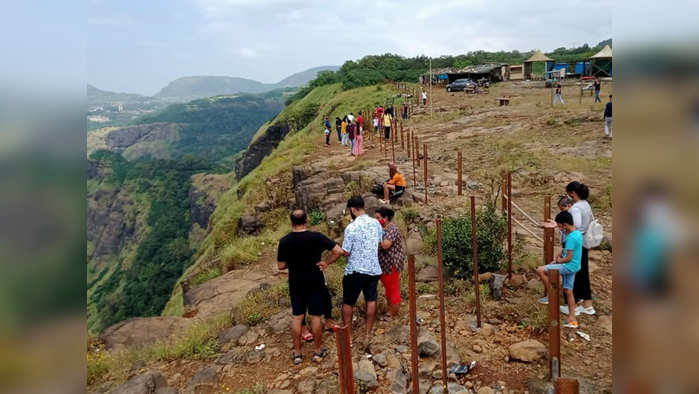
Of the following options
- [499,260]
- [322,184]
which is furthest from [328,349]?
[322,184]

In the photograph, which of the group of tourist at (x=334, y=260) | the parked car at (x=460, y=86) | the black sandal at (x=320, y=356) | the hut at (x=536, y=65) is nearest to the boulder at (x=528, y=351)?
the group of tourist at (x=334, y=260)

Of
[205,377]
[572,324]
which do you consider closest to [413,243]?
[572,324]

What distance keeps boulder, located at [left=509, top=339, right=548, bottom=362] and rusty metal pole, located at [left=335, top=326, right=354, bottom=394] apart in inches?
88.0

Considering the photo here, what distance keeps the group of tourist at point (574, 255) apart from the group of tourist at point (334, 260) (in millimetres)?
1662

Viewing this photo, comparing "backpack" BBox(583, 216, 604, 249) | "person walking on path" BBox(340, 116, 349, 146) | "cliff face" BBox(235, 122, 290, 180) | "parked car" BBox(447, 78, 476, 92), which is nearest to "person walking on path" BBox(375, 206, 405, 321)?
"backpack" BBox(583, 216, 604, 249)

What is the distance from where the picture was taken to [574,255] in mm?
4711

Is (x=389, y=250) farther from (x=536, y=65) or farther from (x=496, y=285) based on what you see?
(x=536, y=65)

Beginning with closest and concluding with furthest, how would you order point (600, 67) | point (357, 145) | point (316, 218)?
point (316, 218) → point (357, 145) → point (600, 67)

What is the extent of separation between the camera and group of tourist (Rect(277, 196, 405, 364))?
465cm

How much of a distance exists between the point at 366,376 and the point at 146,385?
7.47 ft

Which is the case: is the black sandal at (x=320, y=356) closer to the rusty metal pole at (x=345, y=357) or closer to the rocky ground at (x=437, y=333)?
the rocky ground at (x=437, y=333)

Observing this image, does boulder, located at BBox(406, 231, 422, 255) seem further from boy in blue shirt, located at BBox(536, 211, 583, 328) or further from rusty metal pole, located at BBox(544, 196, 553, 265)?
boy in blue shirt, located at BBox(536, 211, 583, 328)

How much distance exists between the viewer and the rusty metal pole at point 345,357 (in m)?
2.77
